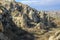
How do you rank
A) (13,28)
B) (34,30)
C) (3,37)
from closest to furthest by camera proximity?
(3,37) → (13,28) → (34,30)

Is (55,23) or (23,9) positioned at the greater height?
(23,9)

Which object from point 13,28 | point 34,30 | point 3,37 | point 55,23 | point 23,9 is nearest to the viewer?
point 3,37

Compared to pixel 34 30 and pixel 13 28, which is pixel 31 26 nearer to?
pixel 34 30

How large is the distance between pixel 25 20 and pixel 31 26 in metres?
3.03

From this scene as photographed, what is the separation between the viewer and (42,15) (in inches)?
3541

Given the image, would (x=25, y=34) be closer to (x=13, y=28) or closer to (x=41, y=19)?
(x=13, y=28)

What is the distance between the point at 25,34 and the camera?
213ft

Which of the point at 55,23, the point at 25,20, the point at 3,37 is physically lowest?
the point at 55,23

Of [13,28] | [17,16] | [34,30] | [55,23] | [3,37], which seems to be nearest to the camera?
[3,37]

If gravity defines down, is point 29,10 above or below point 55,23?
above

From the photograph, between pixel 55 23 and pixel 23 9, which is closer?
pixel 23 9

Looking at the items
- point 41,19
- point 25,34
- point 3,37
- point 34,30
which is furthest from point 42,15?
point 3,37

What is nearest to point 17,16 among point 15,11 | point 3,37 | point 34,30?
point 15,11

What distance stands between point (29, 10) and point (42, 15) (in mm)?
7795
